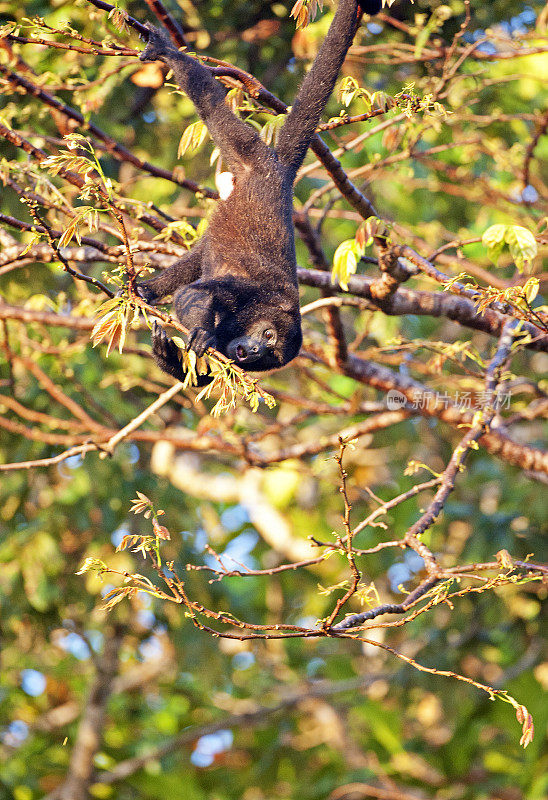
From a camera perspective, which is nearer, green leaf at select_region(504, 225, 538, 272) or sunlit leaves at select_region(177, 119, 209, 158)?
A: green leaf at select_region(504, 225, 538, 272)

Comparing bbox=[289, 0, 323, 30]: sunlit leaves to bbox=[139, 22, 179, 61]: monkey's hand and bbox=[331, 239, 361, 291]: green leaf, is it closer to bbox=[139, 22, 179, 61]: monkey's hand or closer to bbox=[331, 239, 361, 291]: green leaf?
bbox=[139, 22, 179, 61]: monkey's hand

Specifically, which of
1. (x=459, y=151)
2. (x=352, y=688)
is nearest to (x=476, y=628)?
(x=352, y=688)

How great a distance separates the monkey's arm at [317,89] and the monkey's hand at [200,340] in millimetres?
804

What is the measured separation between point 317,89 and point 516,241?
0.99 meters

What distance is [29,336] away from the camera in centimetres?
577

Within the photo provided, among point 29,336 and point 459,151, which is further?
point 459,151

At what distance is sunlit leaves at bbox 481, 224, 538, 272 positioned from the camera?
8.93 feet

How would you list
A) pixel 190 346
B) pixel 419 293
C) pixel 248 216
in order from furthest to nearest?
pixel 419 293 → pixel 248 216 → pixel 190 346

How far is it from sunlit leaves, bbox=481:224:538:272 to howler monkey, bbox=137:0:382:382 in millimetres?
747

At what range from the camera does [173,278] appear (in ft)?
11.4

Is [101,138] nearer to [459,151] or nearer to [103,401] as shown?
[103,401]

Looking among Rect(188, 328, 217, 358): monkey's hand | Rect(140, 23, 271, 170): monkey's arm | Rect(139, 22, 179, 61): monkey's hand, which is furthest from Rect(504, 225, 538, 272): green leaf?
Rect(139, 22, 179, 61): monkey's hand

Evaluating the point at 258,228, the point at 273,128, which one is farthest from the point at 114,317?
the point at 273,128

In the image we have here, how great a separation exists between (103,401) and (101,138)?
213 centimetres
